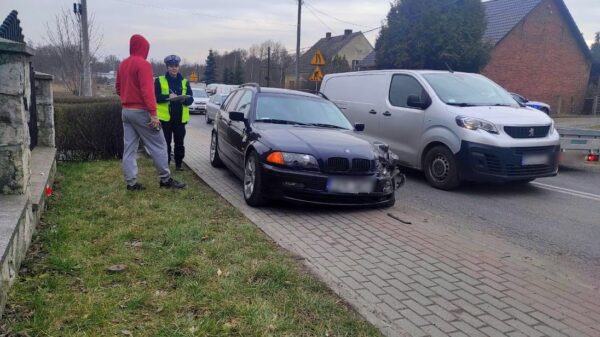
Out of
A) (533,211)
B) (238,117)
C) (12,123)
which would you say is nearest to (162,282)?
(12,123)

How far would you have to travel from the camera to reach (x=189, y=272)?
3.73 m

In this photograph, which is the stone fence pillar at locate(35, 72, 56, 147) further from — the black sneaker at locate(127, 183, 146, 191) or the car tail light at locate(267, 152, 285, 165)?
the car tail light at locate(267, 152, 285, 165)

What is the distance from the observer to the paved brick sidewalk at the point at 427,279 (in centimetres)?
329

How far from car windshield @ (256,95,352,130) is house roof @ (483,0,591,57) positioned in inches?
1023

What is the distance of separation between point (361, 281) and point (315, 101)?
167 inches

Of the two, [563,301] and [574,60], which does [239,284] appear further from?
[574,60]

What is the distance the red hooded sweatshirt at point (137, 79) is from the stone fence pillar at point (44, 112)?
166cm

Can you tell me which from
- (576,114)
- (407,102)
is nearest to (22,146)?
(407,102)

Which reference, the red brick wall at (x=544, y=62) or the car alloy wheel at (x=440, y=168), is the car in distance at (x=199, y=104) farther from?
the car alloy wheel at (x=440, y=168)

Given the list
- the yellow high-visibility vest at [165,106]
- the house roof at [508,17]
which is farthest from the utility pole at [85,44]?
the house roof at [508,17]

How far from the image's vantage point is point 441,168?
7789 millimetres

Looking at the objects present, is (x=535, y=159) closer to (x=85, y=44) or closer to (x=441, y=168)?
(x=441, y=168)

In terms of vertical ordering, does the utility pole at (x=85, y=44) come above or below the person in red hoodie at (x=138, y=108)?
above

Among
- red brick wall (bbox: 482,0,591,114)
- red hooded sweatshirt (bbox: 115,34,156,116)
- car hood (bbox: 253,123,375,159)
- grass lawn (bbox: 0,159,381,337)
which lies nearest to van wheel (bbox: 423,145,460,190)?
car hood (bbox: 253,123,375,159)
